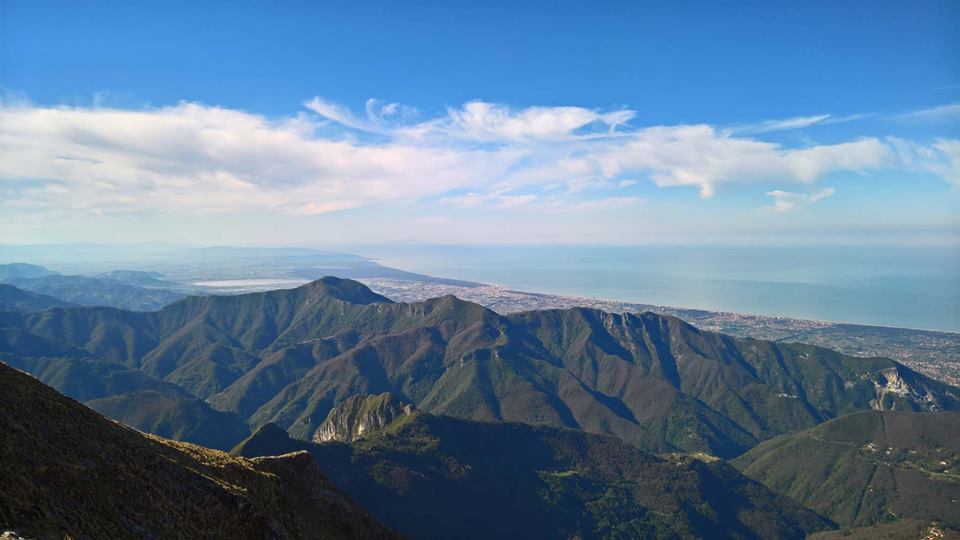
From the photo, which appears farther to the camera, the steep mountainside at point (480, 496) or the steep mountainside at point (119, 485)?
the steep mountainside at point (480, 496)

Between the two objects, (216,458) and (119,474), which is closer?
(119,474)

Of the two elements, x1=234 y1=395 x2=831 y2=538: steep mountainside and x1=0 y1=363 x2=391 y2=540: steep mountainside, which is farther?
x1=234 y1=395 x2=831 y2=538: steep mountainside

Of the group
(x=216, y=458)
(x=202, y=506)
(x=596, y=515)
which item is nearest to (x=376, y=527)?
(x=216, y=458)

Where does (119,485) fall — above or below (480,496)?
above

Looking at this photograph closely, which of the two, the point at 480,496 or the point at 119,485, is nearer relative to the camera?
the point at 119,485

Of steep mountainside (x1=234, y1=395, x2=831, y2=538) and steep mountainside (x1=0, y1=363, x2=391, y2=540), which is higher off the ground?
steep mountainside (x1=0, y1=363, x2=391, y2=540)

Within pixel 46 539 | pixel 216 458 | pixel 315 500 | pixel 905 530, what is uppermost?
pixel 46 539

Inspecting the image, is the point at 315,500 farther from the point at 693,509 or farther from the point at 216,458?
the point at 693,509

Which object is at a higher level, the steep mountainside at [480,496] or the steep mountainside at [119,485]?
the steep mountainside at [119,485]
